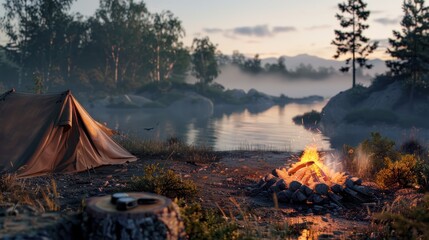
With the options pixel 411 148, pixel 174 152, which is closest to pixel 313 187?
pixel 174 152

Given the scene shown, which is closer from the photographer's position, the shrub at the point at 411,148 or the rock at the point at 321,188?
the rock at the point at 321,188

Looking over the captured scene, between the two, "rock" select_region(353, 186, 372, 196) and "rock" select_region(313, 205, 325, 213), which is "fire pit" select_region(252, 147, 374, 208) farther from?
"rock" select_region(313, 205, 325, 213)

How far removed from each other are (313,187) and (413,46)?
32.2 m

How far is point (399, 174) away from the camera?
36.0 feet

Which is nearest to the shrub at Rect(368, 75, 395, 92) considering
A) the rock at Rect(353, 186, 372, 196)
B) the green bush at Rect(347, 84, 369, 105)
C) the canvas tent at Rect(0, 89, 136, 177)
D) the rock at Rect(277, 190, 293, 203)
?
the green bush at Rect(347, 84, 369, 105)

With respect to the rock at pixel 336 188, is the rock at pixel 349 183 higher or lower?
higher

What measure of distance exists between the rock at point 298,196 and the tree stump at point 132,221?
534 centimetres

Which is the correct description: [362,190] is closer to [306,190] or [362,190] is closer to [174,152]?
[306,190]

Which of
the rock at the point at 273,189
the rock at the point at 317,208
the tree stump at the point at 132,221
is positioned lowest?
the rock at the point at 317,208

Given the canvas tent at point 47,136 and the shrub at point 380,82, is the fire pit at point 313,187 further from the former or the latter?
the shrub at point 380,82

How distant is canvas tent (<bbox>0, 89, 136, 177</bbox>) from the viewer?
11.3m

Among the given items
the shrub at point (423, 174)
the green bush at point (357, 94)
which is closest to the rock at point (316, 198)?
the shrub at point (423, 174)

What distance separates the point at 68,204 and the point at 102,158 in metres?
4.44

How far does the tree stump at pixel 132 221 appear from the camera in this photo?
4.26 m
